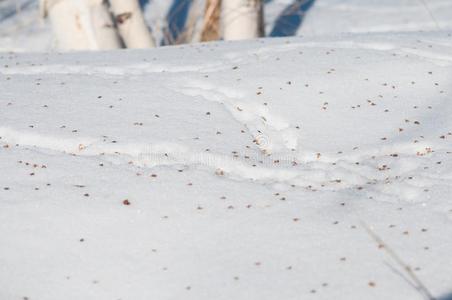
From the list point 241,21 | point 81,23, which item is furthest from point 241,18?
point 81,23

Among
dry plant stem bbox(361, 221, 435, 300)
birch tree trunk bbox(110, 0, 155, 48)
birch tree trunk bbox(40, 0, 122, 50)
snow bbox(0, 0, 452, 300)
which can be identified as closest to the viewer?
dry plant stem bbox(361, 221, 435, 300)

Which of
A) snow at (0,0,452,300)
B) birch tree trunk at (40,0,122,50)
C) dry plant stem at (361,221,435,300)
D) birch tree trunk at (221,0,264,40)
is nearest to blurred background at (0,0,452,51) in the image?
birch tree trunk at (221,0,264,40)

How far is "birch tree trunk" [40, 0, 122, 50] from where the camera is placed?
7305 mm

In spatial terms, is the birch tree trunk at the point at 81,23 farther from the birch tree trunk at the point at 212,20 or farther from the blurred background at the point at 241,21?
the birch tree trunk at the point at 212,20

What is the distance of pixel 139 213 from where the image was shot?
12.5 feet

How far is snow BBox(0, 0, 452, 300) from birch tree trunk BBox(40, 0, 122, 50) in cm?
114

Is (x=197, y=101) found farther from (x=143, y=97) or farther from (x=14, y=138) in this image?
(x=14, y=138)

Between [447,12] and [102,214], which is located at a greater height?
[102,214]

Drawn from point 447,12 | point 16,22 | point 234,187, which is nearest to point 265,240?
point 234,187

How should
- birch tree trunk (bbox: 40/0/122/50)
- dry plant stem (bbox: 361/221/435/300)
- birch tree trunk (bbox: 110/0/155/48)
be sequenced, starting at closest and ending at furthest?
dry plant stem (bbox: 361/221/435/300) < birch tree trunk (bbox: 40/0/122/50) < birch tree trunk (bbox: 110/0/155/48)

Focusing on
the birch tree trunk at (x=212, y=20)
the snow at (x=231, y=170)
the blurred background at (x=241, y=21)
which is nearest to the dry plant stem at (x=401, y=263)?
the snow at (x=231, y=170)

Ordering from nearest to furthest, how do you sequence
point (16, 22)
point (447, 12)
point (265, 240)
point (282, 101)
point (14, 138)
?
point (265, 240), point (14, 138), point (282, 101), point (447, 12), point (16, 22)

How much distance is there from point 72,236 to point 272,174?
1.12m

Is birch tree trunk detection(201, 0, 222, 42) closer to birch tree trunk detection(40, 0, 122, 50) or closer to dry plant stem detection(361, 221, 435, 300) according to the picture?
birch tree trunk detection(40, 0, 122, 50)
